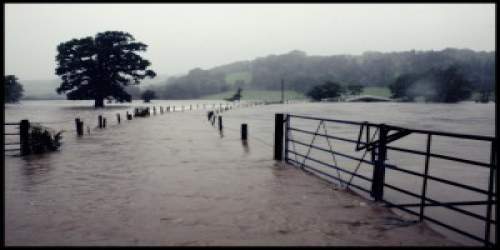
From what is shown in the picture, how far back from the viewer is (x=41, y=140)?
14164 millimetres

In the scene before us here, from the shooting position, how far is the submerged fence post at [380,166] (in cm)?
698

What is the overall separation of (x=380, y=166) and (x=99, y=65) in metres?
85.8

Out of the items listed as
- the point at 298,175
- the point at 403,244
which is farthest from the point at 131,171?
the point at 403,244

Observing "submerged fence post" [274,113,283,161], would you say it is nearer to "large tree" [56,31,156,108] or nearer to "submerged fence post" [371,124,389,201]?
"submerged fence post" [371,124,389,201]

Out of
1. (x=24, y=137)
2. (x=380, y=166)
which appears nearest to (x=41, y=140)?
(x=24, y=137)

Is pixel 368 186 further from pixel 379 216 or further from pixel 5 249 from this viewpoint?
pixel 5 249

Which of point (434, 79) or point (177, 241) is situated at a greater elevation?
point (434, 79)

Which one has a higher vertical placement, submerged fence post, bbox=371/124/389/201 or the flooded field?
submerged fence post, bbox=371/124/389/201

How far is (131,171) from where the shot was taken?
10.6m

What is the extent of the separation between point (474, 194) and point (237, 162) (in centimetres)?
638

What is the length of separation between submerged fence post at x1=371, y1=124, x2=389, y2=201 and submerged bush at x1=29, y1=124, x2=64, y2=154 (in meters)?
11.6

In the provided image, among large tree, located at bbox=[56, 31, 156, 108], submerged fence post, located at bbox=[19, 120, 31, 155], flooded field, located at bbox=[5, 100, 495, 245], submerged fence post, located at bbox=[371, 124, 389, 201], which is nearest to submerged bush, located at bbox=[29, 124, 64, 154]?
submerged fence post, located at bbox=[19, 120, 31, 155]

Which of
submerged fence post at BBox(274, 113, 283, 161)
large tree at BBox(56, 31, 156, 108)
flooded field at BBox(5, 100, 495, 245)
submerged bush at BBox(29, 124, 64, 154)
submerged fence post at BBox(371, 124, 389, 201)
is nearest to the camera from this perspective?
flooded field at BBox(5, 100, 495, 245)

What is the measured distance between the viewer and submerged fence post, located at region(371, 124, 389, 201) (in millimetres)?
6984
